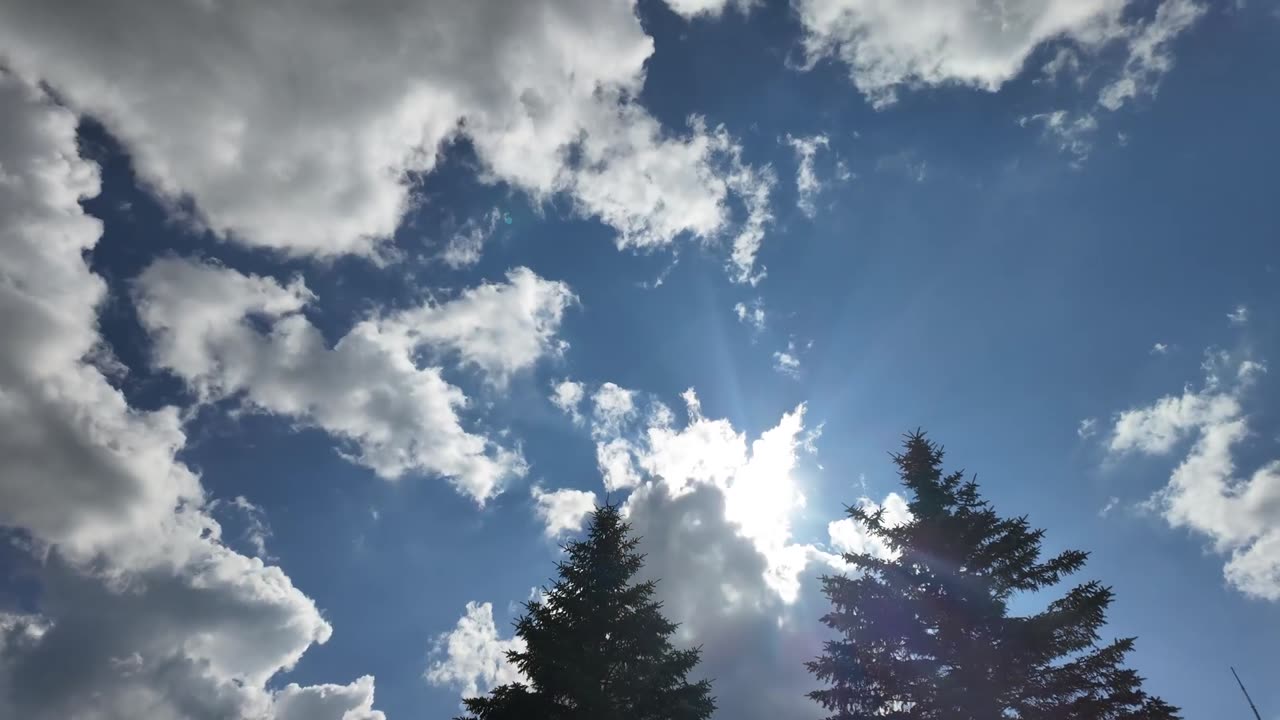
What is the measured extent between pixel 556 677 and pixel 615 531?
576 centimetres

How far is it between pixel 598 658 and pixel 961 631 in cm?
1095

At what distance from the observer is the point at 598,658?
18.0 meters

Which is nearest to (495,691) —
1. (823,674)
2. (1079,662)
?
(823,674)

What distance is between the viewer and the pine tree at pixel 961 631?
14.0 metres

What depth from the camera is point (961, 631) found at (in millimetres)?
15602

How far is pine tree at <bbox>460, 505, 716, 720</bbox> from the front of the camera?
17156mm

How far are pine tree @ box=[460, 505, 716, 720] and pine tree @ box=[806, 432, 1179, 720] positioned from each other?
4.72 m

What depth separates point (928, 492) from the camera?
18.0m

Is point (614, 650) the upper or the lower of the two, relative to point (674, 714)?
upper

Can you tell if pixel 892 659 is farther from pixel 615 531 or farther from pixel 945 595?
pixel 615 531

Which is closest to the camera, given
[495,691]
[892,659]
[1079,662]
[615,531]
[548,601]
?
[1079,662]

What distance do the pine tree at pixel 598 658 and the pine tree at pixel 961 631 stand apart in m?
4.72

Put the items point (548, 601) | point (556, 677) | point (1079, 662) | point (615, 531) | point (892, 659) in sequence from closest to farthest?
1. point (1079, 662)
2. point (892, 659)
3. point (556, 677)
4. point (548, 601)
5. point (615, 531)

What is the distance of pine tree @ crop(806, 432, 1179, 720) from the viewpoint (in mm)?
Answer: 13961
